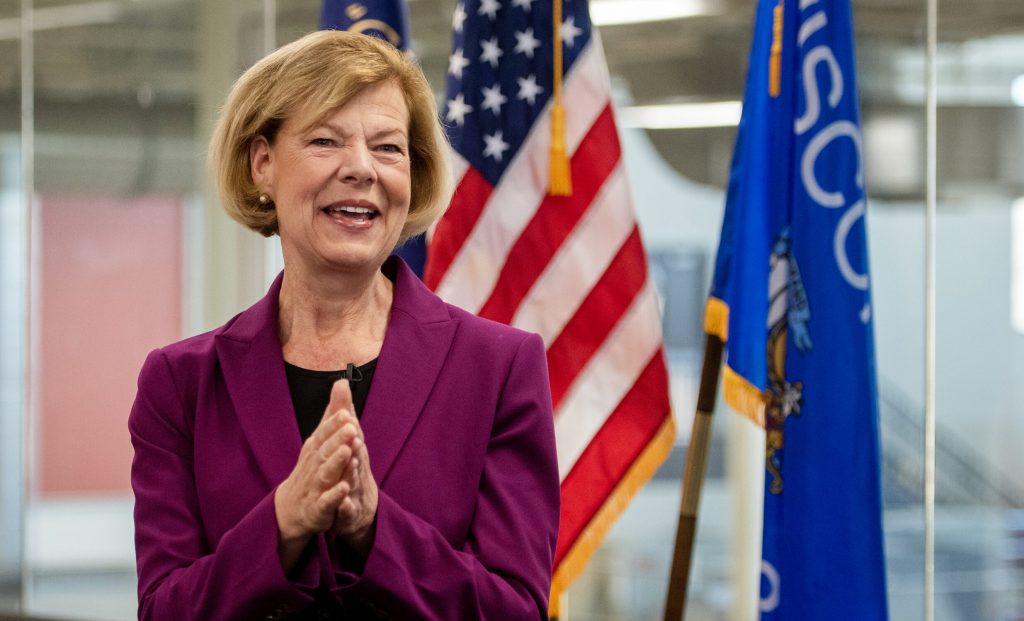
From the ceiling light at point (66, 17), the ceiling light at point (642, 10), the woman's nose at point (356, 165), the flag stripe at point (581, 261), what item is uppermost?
the ceiling light at point (66, 17)

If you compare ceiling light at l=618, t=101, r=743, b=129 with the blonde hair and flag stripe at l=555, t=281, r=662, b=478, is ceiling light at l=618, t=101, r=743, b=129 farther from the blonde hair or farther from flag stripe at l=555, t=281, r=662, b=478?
the blonde hair

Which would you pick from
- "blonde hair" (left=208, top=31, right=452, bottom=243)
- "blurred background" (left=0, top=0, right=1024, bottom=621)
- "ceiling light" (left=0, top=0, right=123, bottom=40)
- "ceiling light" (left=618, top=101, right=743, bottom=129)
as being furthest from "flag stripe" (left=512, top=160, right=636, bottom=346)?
"ceiling light" (left=0, top=0, right=123, bottom=40)

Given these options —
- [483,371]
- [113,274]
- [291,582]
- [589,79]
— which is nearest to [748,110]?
[589,79]

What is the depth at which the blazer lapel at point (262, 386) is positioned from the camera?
1471 millimetres

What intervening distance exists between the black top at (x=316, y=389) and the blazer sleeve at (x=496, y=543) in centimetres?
16

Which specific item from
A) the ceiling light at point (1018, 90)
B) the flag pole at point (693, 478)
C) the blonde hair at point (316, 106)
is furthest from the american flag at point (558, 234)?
the ceiling light at point (1018, 90)

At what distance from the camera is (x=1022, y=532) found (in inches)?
171

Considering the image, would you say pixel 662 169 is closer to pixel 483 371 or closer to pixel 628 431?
pixel 628 431

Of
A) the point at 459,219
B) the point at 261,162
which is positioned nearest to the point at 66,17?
the point at 459,219

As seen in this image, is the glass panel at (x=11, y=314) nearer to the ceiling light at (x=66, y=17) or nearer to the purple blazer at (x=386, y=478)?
the ceiling light at (x=66, y=17)

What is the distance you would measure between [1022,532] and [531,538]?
3.39 m

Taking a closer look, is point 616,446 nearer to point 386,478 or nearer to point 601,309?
point 601,309

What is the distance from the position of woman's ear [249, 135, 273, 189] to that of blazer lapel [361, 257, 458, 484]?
210mm

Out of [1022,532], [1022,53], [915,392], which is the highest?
[1022,53]
